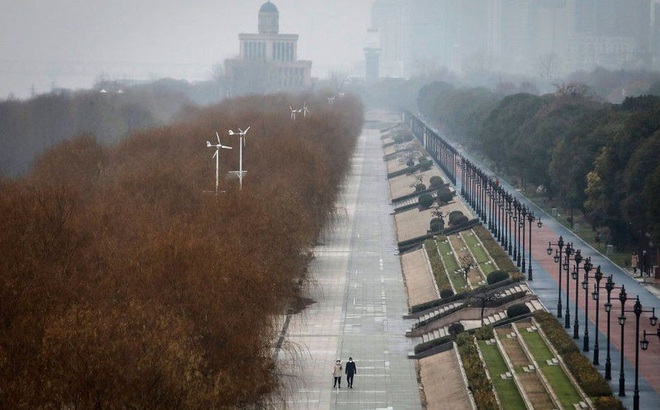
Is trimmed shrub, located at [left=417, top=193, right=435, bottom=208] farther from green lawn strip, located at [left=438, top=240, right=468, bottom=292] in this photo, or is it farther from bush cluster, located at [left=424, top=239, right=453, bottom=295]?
green lawn strip, located at [left=438, top=240, right=468, bottom=292]

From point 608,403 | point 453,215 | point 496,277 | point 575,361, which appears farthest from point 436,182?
point 608,403

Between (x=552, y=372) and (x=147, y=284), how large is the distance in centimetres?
1084

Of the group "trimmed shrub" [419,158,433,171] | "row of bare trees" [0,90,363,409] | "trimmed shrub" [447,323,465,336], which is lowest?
"trimmed shrub" [419,158,433,171]

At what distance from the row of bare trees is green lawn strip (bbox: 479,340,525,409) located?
17.8 feet

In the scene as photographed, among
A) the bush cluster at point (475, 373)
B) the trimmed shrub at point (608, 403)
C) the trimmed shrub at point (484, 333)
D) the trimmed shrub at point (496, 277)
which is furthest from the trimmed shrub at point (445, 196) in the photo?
the trimmed shrub at point (608, 403)

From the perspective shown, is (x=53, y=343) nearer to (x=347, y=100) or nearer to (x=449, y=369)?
(x=449, y=369)

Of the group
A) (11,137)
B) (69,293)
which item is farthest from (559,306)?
(11,137)

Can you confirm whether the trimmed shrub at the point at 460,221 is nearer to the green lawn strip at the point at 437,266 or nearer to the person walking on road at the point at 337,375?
the green lawn strip at the point at 437,266

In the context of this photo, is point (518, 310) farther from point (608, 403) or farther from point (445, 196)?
point (445, 196)

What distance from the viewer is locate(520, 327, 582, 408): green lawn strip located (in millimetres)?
32562

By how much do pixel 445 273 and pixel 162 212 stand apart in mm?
15918

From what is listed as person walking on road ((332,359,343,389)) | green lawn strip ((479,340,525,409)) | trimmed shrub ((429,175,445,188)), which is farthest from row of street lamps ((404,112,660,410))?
person walking on road ((332,359,343,389))

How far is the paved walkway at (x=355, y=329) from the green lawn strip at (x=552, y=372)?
3.16 metres

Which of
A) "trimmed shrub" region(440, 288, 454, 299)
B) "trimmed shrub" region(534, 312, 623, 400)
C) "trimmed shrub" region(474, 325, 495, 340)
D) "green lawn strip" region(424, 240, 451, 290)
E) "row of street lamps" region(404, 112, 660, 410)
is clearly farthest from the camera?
"green lawn strip" region(424, 240, 451, 290)
